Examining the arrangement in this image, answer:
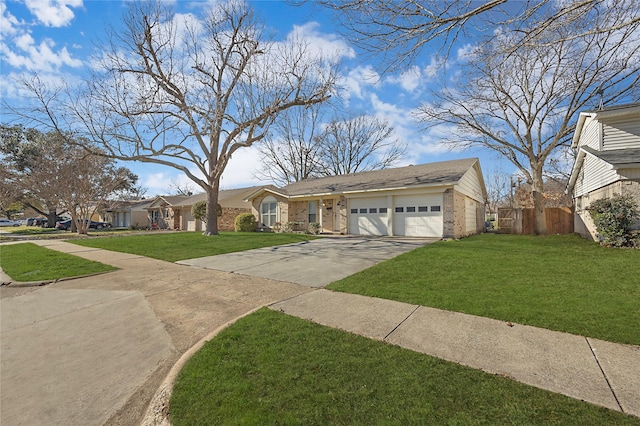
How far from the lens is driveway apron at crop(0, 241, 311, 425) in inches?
97.9

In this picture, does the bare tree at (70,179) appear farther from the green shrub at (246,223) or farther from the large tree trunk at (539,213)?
the large tree trunk at (539,213)

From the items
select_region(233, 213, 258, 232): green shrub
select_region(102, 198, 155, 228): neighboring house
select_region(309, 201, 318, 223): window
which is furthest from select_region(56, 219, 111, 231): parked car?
select_region(309, 201, 318, 223): window

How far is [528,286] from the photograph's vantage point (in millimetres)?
5211

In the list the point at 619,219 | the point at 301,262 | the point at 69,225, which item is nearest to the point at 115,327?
the point at 301,262

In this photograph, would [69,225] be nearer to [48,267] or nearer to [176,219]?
[176,219]

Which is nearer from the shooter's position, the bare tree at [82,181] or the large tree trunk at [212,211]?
the large tree trunk at [212,211]

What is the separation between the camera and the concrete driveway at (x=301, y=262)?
22.2 feet

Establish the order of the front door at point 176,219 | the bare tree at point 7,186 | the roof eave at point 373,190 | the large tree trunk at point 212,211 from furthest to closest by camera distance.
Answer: the front door at point 176,219 < the bare tree at point 7,186 < the large tree trunk at point 212,211 < the roof eave at point 373,190

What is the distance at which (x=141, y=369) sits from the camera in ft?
9.84

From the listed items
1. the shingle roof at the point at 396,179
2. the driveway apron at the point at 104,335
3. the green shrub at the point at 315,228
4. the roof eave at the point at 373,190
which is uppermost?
the shingle roof at the point at 396,179

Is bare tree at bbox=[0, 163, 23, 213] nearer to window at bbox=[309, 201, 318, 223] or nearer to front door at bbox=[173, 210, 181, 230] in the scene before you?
front door at bbox=[173, 210, 181, 230]

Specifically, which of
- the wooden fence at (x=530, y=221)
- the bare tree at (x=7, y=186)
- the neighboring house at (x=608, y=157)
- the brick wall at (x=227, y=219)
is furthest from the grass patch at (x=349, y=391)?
the bare tree at (x=7, y=186)

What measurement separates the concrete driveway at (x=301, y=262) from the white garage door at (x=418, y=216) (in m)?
4.61

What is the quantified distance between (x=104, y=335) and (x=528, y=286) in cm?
698
